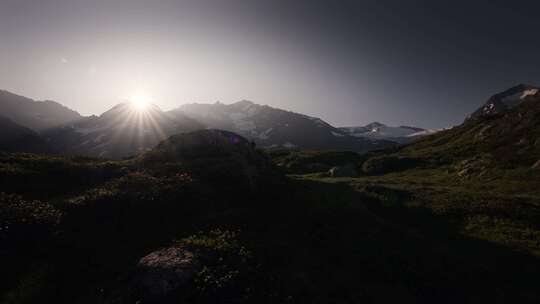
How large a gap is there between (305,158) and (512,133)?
2029 inches

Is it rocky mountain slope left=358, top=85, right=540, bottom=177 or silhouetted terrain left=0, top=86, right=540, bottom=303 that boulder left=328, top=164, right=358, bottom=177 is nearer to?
rocky mountain slope left=358, top=85, right=540, bottom=177

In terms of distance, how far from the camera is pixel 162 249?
1714 cm

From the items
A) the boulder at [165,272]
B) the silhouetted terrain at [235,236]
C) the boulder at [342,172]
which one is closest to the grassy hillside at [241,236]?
the silhouetted terrain at [235,236]

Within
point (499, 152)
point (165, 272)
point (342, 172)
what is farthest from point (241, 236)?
point (499, 152)

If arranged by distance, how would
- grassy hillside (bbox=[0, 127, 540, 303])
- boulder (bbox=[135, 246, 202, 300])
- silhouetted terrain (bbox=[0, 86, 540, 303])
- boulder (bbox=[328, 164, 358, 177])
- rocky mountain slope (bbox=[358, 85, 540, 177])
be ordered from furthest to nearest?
1. boulder (bbox=[328, 164, 358, 177])
2. rocky mountain slope (bbox=[358, 85, 540, 177])
3. grassy hillside (bbox=[0, 127, 540, 303])
4. silhouetted terrain (bbox=[0, 86, 540, 303])
5. boulder (bbox=[135, 246, 202, 300])

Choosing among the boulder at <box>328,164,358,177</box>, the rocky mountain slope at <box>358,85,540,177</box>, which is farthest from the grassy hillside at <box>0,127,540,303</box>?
the boulder at <box>328,164,358,177</box>

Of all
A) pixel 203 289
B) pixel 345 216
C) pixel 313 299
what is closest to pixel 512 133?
pixel 345 216

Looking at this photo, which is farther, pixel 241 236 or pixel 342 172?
pixel 342 172

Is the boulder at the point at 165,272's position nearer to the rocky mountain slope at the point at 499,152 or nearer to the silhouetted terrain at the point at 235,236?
the silhouetted terrain at the point at 235,236

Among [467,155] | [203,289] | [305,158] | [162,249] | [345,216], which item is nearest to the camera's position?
[203,289]

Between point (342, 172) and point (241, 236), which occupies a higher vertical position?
point (342, 172)

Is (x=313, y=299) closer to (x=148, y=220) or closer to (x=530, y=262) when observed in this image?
(x=148, y=220)

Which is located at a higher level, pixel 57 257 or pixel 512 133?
pixel 512 133

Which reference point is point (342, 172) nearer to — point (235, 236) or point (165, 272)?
point (235, 236)
